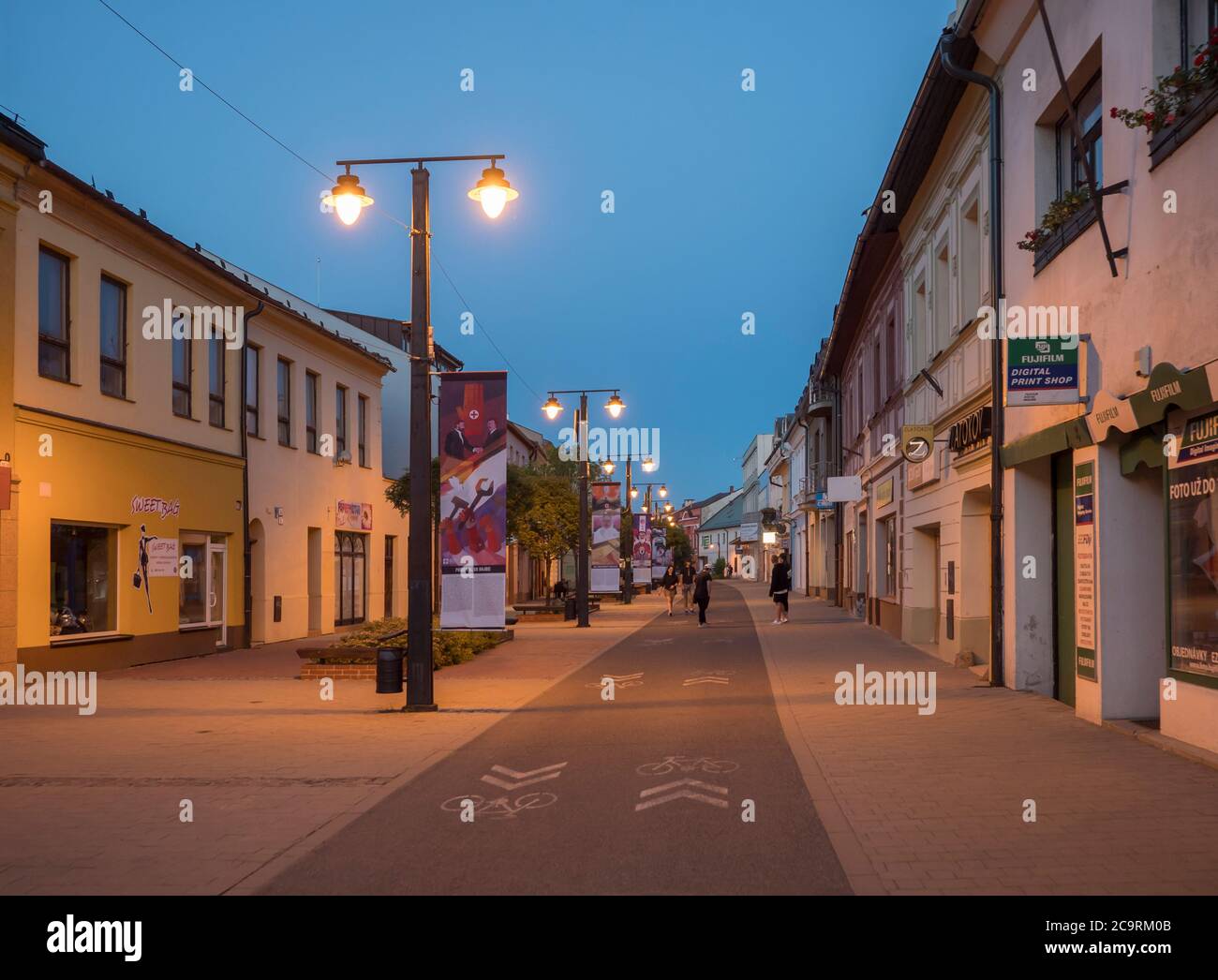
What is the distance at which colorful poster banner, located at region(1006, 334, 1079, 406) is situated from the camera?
444 inches

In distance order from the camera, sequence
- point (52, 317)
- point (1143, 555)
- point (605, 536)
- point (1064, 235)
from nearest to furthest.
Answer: point (1143, 555), point (1064, 235), point (52, 317), point (605, 536)

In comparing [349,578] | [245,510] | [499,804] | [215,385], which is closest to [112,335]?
[215,385]

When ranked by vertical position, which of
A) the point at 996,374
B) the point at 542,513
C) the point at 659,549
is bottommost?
the point at 659,549

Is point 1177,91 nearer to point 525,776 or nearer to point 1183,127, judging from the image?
point 1183,127

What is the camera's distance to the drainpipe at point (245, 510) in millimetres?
23703

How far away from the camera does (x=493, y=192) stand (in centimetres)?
1269

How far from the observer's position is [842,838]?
23.0 feet

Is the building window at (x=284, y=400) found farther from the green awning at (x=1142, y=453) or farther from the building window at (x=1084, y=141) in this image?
the green awning at (x=1142, y=453)

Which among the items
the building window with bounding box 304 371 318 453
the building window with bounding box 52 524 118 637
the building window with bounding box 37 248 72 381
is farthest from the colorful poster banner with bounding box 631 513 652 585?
the building window with bounding box 37 248 72 381

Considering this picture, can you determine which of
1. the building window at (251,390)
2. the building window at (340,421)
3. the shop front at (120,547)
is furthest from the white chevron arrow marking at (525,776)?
the building window at (340,421)

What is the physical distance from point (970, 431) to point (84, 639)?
1340 cm
